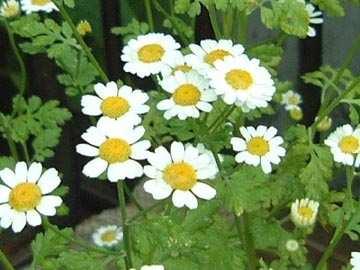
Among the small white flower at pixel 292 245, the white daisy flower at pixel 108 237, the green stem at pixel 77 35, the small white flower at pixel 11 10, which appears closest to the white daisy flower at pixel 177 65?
the green stem at pixel 77 35

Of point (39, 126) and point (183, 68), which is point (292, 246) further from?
point (39, 126)

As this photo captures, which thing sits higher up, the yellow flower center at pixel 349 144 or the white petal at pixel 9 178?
the white petal at pixel 9 178

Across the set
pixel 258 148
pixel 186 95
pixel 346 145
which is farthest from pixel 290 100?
pixel 186 95

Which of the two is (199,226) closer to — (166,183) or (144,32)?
(166,183)

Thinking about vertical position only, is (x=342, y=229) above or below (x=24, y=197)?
below

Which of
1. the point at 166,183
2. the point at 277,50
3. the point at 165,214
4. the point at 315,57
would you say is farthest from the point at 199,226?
the point at 315,57

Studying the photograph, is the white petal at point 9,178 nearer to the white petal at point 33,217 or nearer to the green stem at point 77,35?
→ the white petal at point 33,217
